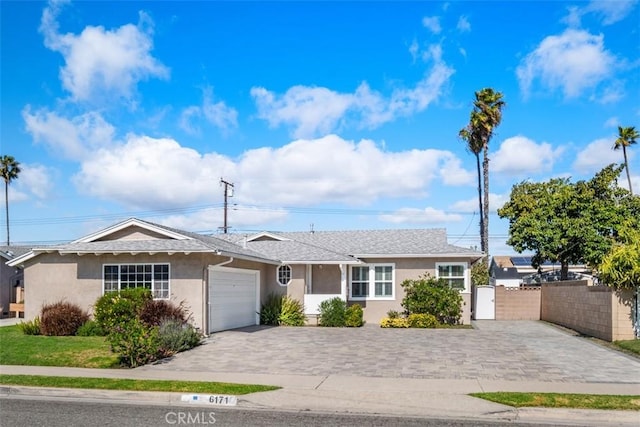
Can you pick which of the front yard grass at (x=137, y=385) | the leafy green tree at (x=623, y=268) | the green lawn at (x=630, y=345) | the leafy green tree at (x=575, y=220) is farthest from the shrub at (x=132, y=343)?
the leafy green tree at (x=575, y=220)

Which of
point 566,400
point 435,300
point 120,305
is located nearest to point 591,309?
point 435,300

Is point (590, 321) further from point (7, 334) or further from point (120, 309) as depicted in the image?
point (7, 334)

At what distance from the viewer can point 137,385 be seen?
11.7 meters

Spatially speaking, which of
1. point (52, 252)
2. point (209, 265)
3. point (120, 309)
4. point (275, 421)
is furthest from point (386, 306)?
point (275, 421)

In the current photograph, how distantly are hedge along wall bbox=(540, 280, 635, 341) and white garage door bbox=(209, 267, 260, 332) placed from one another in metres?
13.0

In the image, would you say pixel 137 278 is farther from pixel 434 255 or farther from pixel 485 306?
pixel 485 306

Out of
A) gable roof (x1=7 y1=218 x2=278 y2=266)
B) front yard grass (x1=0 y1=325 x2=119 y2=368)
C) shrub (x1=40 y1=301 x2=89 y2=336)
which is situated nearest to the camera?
front yard grass (x1=0 y1=325 x2=119 y2=368)

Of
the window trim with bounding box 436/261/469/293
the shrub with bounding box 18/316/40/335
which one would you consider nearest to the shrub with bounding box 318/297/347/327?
the window trim with bounding box 436/261/469/293

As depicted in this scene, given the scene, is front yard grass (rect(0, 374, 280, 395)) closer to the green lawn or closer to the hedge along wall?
the green lawn

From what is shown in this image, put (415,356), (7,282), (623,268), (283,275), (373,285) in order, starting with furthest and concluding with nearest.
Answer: (7,282) → (373,285) → (283,275) → (623,268) → (415,356)

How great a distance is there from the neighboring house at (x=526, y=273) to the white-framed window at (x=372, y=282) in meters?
14.0

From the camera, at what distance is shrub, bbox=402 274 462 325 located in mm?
25438

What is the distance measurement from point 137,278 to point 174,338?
226 inches

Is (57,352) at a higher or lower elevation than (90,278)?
lower
